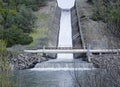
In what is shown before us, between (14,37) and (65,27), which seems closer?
(14,37)

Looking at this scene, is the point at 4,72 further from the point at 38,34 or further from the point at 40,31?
the point at 40,31

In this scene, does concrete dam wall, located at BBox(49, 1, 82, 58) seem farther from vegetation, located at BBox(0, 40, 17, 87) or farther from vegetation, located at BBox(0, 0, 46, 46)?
vegetation, located at BBox(0, 40, 17, 87)

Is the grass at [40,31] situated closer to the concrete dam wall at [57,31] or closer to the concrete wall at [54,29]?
the concrete wall at [54,29]

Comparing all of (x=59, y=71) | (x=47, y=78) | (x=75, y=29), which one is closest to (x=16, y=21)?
(x=75, y=29)

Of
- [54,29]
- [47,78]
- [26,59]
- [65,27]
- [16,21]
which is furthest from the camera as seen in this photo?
[65,27]

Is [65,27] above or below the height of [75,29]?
above

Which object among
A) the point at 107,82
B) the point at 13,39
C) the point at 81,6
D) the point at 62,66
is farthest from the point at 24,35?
the point at 107,82
